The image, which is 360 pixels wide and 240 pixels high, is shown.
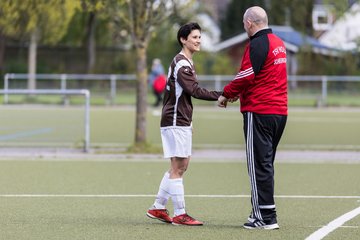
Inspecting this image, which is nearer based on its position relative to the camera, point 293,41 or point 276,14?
point 293,41

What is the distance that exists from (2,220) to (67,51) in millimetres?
46251

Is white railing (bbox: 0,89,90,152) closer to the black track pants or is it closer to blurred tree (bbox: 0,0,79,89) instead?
blurred tree (bbox: 0,0,79,89)

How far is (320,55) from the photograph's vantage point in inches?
2024

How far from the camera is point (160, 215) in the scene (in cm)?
927

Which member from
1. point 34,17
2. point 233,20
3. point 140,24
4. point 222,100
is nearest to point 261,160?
point 222,100

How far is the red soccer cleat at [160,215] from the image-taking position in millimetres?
9258

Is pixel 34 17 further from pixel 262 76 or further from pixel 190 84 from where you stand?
pixel 262 76

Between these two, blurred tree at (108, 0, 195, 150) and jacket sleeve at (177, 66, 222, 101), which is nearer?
jacket sleeve at (177, 66, 222, 101)

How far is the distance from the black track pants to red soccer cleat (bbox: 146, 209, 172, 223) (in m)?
0.93

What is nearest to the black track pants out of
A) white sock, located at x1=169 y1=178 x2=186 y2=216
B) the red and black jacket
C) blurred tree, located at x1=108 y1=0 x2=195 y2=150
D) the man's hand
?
the red and black jacket

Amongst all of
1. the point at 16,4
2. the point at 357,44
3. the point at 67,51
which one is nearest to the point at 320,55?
the point at 357,44

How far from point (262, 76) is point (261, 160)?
2.58 feet

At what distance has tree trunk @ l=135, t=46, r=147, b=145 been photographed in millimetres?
17062

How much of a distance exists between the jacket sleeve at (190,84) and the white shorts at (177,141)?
0.36 metres
